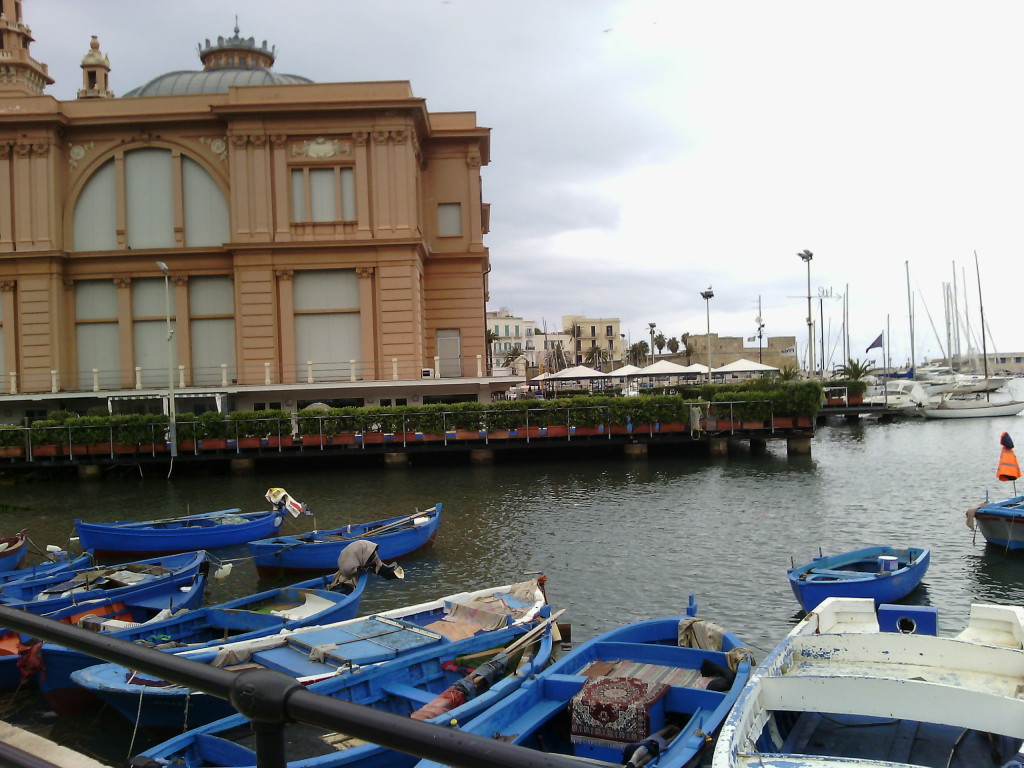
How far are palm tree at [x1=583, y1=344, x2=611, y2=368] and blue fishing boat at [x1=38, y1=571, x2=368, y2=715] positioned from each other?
126m

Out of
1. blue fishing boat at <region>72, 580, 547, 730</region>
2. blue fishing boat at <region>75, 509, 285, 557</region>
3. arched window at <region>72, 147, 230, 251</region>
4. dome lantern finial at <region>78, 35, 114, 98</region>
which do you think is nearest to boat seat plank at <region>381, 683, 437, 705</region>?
blue fishing boat at <region>72, 580, 547, 730</region>

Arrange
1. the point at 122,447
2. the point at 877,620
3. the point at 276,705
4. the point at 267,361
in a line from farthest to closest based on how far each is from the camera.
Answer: the point at 267,361, the point at 122,447, the point at 877,620, the point at 276,705

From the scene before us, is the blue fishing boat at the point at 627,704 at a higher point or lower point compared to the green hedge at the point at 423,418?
lower

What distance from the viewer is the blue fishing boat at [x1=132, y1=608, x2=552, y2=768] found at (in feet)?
30.2

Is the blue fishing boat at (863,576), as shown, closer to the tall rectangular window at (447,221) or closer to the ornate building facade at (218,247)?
the ornate building facade at (218,247)

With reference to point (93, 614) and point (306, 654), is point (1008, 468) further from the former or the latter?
point (93, 614)

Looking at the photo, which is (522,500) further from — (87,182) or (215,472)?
(87,182)

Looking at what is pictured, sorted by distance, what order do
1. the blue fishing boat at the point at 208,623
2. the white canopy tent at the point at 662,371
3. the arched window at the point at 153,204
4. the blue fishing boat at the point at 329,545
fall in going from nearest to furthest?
the blue fishing boat at the point at 208,623 < the blue fishing boat at the point at 329,545 < the arched window at the point at 153,204 < the white canopy tent at the point at 662,371

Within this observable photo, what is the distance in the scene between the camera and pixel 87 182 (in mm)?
51969

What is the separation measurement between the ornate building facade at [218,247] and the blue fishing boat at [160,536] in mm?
22834

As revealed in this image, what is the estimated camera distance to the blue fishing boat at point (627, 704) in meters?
9.64

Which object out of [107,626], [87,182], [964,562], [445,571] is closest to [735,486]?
[964,562]

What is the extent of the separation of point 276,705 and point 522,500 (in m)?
30.5

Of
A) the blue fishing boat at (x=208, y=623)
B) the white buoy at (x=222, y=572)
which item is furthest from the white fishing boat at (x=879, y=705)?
the white buoy at (x=222, y=572)
